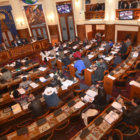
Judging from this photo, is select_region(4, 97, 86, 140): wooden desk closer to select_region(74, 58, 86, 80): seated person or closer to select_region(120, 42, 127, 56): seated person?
select_region(74, 58, 86, 80): seated person

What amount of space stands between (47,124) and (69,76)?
13.5ft

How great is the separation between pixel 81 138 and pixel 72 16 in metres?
14.3

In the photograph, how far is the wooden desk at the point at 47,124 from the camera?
3.97 metres

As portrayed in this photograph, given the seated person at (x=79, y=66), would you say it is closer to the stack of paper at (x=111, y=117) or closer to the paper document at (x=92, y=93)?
the paper document at (x=92, y=93)

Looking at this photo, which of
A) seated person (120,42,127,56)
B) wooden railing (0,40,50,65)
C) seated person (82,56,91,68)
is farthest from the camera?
wooden railing (0,40,50,65)

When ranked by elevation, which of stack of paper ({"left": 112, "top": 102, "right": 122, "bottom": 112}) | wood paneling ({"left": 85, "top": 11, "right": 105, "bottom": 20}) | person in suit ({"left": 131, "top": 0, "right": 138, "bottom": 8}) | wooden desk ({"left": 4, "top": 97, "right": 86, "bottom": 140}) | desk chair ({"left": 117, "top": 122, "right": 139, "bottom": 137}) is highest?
person in suit ({"left": 131, "top": 0, "right": 138, "bottom": 8})

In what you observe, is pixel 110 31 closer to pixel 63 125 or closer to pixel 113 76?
pixel 113 76

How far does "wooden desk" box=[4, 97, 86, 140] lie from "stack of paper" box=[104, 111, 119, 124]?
924 millimetres

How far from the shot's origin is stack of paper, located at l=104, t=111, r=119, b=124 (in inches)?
157

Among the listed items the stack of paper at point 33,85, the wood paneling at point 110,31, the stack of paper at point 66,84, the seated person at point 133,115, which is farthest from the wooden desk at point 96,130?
the wood paneling at point 110,31

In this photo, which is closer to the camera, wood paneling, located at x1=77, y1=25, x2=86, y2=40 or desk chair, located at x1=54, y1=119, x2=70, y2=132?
desk chair, located at x1=54, y1=119, x2=70, y2=132

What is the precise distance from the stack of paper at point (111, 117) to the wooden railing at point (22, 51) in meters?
10.7

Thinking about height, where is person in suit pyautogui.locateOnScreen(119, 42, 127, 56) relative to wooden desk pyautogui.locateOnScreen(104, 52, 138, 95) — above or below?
above

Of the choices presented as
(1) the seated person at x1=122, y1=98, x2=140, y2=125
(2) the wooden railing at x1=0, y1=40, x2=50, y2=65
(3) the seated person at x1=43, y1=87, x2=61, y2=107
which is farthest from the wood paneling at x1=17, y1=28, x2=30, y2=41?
(1) the seated person at x1=122, y1=98, x2=140, y2=125
